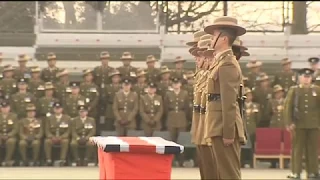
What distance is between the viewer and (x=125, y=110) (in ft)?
46.6

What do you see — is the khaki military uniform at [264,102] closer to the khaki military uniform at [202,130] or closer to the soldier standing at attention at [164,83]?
the soldier standing at attention at [164,83]

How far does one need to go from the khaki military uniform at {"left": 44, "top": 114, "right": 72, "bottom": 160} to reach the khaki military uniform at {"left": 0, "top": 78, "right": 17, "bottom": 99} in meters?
1.05

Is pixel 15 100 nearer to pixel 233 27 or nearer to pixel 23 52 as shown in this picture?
pixel 23 52

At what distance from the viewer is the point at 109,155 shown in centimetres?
624

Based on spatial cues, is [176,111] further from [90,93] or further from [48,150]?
[48,150]

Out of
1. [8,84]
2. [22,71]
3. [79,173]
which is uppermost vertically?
[22,71]

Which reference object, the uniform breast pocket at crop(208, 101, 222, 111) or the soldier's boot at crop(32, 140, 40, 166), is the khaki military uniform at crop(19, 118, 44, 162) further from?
the uniform breast pocket at crop(208, 101, 222, 111)

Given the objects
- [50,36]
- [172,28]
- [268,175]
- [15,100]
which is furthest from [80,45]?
[268,175]

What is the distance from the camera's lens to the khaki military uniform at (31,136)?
546 inches

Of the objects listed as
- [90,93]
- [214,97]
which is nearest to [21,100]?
[90,93]

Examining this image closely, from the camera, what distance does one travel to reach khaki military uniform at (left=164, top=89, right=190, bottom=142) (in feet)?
46.4

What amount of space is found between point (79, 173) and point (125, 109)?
2.32 metres

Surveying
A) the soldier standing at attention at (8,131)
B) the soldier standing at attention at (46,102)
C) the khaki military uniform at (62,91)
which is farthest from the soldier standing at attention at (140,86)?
the soldier standing at attention at (8,131)

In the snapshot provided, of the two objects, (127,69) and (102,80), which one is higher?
(127,69)
